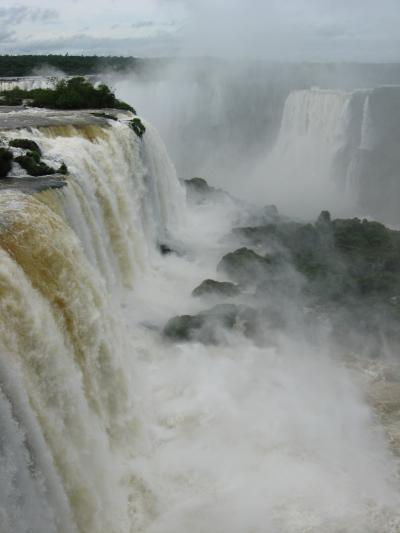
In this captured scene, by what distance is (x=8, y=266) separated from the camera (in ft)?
23.3

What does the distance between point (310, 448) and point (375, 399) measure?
240 centimetres

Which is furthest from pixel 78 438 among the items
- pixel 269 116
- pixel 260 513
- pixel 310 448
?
pixel 269 116

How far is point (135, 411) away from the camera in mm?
9914

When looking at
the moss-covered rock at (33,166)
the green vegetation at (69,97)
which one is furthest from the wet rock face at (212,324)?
the green vegetation at (69,97)

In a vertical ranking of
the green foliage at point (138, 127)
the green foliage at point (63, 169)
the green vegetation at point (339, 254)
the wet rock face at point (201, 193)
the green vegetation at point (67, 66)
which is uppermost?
the green vegetation at point (67, 66)

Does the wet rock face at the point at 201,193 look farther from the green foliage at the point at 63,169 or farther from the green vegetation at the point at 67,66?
the green vegetation at the point at 67,66

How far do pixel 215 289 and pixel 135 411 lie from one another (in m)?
6.75

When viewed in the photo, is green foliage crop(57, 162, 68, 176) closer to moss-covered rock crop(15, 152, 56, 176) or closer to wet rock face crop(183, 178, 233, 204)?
moss-covered rock crop(15, 152, 56, 176)

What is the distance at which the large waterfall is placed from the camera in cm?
689

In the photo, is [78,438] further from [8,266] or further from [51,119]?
[51,119]

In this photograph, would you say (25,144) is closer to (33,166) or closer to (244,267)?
(33,166)

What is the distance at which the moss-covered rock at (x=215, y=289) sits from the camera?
16.0 metres

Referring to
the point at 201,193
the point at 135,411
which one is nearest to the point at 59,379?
the point at 135,411

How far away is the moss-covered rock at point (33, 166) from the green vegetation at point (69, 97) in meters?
11.8
